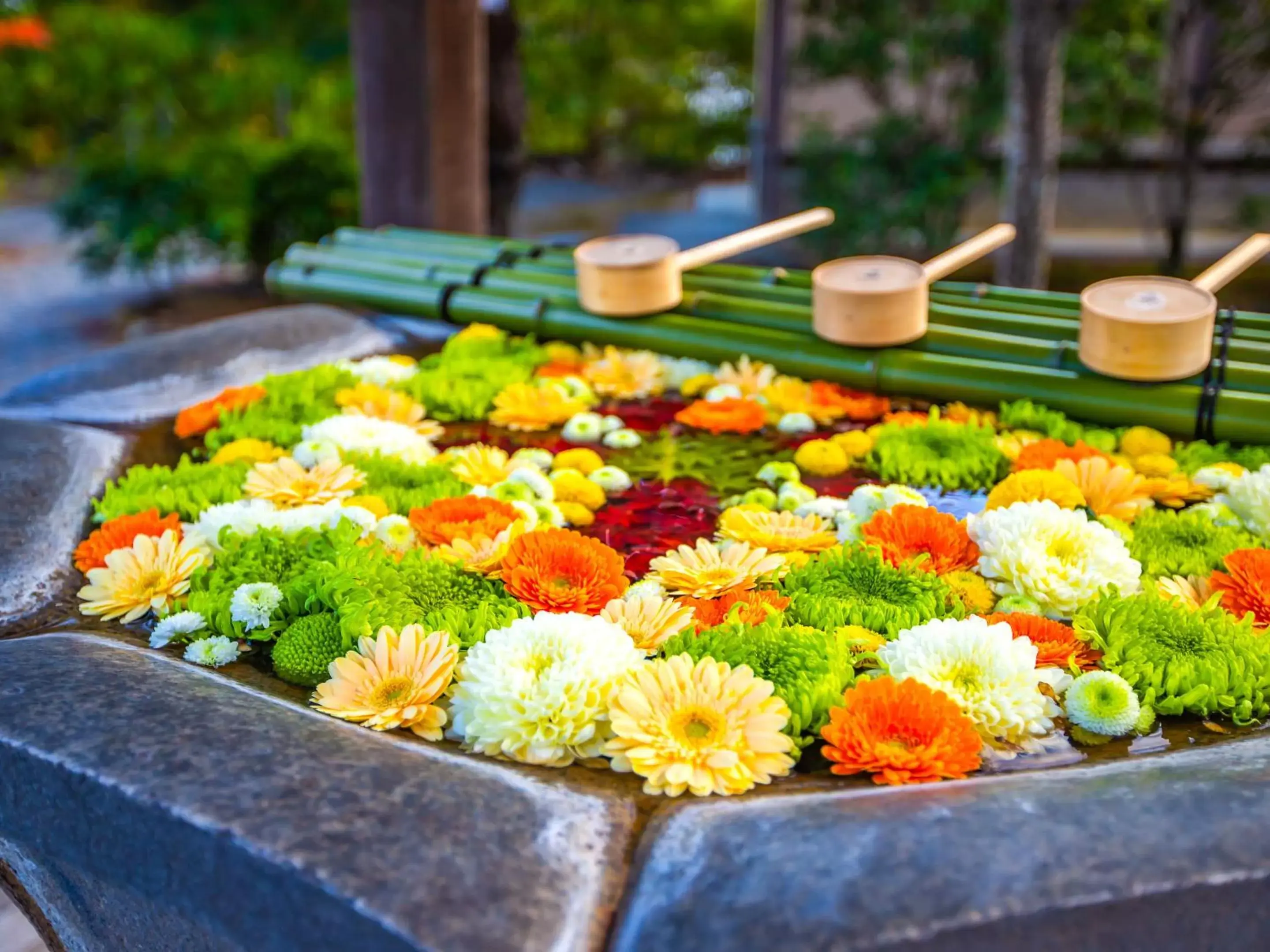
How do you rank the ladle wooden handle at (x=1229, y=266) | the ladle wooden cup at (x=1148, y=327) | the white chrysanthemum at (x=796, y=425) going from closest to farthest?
the ladle wooden cup at (x=1148, y=327) → the ladle wooden handle at (x=1229, y=266) → the white chrysanthemum at (x=796, y=425)

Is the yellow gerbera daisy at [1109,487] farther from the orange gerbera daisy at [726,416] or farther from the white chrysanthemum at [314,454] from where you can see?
the white chrysanthemum at [314,454]

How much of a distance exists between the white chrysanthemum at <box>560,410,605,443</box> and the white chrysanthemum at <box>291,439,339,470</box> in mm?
402

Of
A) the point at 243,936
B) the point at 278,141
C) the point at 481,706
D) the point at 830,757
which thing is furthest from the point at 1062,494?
the point at 278,141

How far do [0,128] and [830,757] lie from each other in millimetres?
10917

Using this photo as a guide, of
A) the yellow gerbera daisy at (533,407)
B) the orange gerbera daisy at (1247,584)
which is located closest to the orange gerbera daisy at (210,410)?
the yellow gerbera daisy at (533,407)

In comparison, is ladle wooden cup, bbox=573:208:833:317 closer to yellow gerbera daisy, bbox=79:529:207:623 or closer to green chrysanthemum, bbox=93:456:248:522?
green chrysanthemum, bbox=93:456:248:522

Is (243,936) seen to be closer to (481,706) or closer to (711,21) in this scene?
(481,706)

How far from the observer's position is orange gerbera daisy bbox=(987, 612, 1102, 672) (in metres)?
1.29

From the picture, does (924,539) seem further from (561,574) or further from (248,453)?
(248,453)

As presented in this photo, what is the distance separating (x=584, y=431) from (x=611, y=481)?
0.85ft

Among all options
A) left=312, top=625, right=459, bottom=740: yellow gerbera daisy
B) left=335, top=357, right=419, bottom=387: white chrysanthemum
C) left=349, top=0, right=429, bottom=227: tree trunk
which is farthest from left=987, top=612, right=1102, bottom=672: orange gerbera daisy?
left=349, top=0, right=429, bottom=227: tree trunk

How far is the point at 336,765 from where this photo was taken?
110 centimetres

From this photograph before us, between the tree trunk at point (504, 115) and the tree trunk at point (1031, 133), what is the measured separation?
223 centimetres

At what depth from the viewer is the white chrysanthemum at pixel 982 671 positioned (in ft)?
3.89
